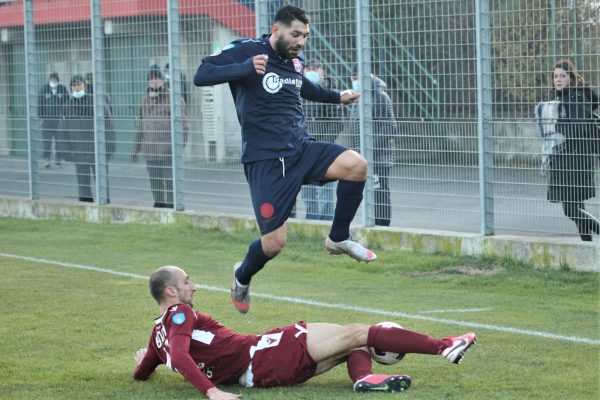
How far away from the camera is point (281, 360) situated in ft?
25.0

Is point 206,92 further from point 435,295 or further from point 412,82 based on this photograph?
point 435,295

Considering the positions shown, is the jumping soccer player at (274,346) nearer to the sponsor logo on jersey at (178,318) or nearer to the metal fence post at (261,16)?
the sponsor logo on jersey at (178,318)

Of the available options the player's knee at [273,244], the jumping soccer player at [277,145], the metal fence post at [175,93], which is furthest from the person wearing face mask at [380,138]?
the player's knee at [273,244]

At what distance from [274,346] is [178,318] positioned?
63 cm

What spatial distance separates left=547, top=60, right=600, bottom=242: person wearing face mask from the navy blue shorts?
3.94 metres

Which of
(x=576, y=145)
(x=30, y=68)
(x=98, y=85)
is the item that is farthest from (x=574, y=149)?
(x=30, y=68)

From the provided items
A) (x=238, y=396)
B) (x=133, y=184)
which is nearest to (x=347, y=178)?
(x=238, y=396)

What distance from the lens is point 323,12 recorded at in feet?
49.4

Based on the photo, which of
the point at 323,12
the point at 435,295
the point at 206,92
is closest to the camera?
the point at 435,295

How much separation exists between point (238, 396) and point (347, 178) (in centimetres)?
241

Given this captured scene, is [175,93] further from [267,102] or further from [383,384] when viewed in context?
[383,384]

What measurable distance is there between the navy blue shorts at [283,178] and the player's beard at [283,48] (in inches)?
28.0

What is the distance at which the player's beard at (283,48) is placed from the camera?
8.95m

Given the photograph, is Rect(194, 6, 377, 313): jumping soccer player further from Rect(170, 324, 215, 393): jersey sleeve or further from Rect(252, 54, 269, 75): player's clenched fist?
Rect(170, 324, 215, 393): jersey sleeve
